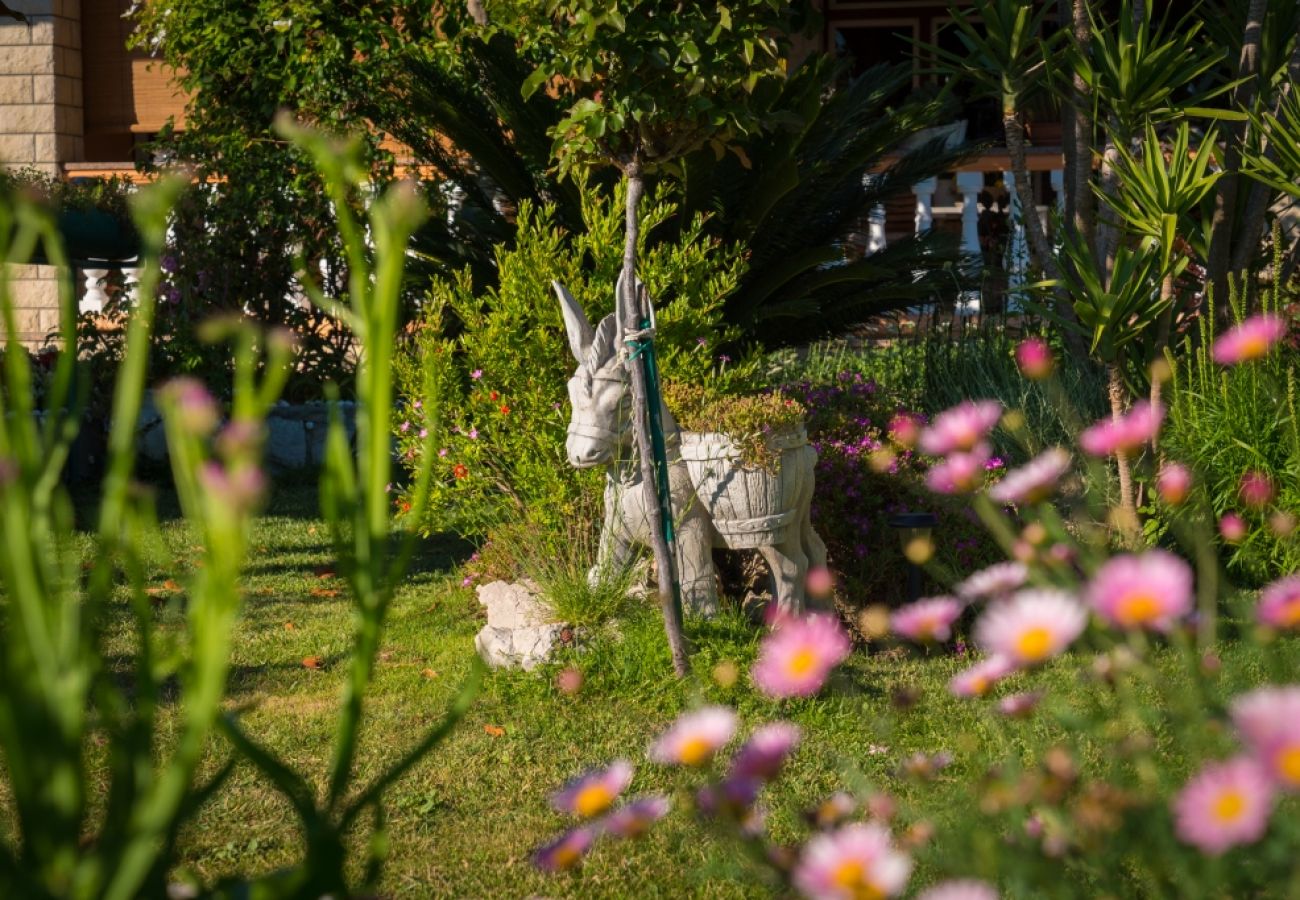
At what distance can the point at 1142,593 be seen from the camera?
52.5 inches

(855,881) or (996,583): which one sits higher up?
(996,583)

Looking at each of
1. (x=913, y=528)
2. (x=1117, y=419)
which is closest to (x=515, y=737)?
(x=913, y=528)

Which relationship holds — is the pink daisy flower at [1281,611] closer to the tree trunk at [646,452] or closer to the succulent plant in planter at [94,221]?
the tree trunk at [646,452]

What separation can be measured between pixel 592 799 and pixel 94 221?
9.15 m

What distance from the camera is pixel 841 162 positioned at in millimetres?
8359

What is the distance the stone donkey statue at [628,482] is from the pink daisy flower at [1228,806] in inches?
156

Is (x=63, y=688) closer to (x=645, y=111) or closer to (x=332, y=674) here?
(x=645, y=111)

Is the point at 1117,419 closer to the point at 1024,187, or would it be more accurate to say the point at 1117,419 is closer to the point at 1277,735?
the point at 1024,187

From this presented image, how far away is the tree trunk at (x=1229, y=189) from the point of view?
728cm

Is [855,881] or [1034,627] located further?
[1034,627]

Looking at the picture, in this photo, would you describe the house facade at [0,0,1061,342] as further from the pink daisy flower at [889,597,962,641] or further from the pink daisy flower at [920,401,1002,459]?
the pink daisy flower at [889,597,962,641]

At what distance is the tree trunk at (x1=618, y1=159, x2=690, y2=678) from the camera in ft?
15.6

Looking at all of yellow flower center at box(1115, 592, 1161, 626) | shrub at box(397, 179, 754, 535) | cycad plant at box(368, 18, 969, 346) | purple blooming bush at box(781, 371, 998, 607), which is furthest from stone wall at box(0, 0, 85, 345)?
yellow flower center at box(1115, 592, 1161, 626)

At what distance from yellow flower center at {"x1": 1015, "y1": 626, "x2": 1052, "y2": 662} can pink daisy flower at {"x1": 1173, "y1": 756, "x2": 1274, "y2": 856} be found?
0.61 ft
